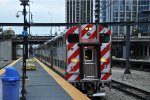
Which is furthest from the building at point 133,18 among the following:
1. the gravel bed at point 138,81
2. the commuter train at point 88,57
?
the commuter train at point 88,57

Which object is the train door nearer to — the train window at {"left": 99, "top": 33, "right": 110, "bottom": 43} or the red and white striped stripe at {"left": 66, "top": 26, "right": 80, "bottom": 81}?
the red and white striped stripe at {"left": 66, "top": 26, "right": 80, "bottom": 81}

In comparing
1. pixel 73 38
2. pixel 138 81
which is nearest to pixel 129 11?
pixel 138 81

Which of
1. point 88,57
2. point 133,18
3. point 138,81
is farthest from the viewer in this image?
point 133,18

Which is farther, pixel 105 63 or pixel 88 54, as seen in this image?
pixel 88 54

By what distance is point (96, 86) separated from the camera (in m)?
18.5

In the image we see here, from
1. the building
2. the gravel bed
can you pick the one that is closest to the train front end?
the gravel bed

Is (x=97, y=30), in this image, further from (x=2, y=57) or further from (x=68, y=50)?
(x=2, y=57)

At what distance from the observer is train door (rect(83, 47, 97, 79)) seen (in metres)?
18.6

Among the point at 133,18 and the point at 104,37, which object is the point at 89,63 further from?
the point at 133,18

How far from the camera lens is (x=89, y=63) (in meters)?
18.6

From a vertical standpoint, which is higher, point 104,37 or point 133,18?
point 133,18

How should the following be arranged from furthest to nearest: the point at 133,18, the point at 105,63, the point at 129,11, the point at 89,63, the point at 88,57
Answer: the point at 129,11 → the point at 133,18 → the point at 88,57 → the point at 89,63 → the point at 105,63

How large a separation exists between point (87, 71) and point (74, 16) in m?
45.5

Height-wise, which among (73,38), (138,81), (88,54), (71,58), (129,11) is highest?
(129,11)
